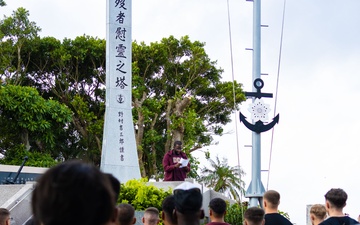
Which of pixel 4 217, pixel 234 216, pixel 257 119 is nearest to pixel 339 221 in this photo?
pixel 4 217

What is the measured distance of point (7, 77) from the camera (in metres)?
30.0

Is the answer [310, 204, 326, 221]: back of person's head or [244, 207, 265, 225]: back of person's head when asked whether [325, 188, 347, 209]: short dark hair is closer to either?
[244, 207, 265, 225]: back of person's head

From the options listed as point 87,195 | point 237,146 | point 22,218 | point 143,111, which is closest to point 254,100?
point 237,146

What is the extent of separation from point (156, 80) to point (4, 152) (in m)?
7.44

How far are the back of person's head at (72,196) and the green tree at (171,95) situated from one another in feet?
88.1

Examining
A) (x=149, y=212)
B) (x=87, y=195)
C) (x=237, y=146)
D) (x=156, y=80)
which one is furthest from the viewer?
(x=156, y=80)

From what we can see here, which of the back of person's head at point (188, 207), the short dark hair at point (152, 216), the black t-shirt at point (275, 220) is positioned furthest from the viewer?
the short dark hair at point (152, 216)

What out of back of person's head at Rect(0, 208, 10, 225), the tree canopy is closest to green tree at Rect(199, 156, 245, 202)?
the tree canopy

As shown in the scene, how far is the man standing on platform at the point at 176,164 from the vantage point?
14.0m

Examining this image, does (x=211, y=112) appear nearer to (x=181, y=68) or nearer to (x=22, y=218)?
(x=181, y=68)

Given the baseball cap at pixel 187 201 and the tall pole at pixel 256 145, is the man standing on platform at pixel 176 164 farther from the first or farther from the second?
the baseball cap at pixel 187 201

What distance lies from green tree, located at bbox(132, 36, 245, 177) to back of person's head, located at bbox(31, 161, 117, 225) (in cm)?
2685

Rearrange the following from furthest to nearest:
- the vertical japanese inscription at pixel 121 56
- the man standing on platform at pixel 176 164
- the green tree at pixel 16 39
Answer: the green tree at pixel 16 39
the vertical japanese inscription at pixel 121 56
the man standing on platform at pixel 176 164

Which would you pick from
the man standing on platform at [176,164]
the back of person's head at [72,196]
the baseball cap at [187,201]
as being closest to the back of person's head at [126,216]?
the baseball cap at [187,201]
